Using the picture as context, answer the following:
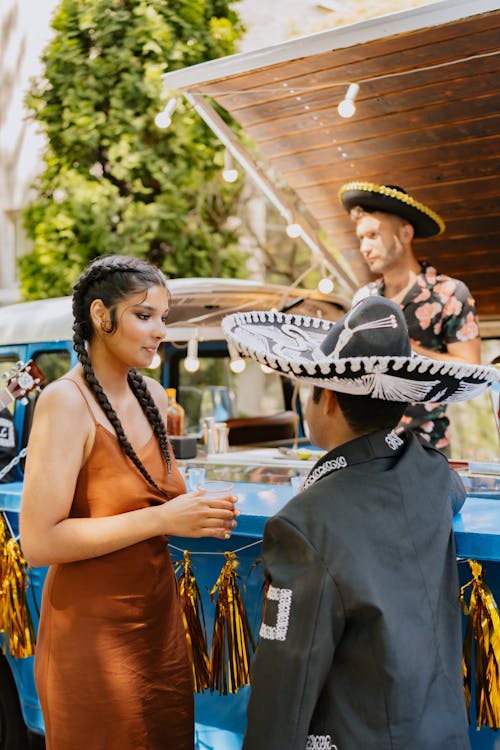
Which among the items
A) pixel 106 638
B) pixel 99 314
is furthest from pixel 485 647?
pixel 99 314

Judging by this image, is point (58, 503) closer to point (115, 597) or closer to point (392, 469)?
point (115, 597)

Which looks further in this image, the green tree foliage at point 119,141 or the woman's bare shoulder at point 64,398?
the green tree foliage at point 119,141

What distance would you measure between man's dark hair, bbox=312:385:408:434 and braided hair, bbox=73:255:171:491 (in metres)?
0.68

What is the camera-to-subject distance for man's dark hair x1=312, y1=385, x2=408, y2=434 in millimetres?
1833

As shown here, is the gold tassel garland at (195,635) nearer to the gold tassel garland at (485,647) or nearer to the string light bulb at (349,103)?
the gold tassel garland at (485,647)

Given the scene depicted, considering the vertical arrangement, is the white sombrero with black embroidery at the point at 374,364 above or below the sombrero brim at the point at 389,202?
below

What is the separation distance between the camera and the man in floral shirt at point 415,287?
382 cm

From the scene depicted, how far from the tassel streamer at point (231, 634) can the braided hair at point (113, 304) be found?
0.54 meters

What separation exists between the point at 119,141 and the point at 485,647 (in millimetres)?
9055

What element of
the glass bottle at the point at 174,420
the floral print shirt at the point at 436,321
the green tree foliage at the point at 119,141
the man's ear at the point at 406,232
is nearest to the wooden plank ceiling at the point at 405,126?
the man's ear at the point at 406,232

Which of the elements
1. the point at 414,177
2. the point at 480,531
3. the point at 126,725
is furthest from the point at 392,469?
the point at 414,177

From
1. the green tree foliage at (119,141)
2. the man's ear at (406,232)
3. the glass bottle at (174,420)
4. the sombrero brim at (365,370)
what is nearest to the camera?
the sombrero brim at (365,370)

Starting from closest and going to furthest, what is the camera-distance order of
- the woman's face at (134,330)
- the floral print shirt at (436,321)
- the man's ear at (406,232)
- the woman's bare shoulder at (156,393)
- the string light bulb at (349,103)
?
the woman's face at (134,330) → the woman's bare shoulder at (156,393) → the floral print shirt at (436,321) → the string light bulb at (349,103) → the man's ear at (406,232)

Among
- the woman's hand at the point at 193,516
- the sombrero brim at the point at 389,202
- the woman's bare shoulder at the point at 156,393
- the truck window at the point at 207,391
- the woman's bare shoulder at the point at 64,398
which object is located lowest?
the woman's hand at the point at 193,516
